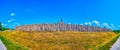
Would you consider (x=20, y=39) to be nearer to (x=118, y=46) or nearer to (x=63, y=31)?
(x=63, y=31)

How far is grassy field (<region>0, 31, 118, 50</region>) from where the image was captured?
25737 millimetres

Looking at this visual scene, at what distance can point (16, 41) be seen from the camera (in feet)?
86.9

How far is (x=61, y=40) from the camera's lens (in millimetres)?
26531

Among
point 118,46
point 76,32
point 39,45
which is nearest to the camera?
point 118,46

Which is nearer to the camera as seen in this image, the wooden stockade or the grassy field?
the grassy field

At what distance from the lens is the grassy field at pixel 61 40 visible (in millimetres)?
25737

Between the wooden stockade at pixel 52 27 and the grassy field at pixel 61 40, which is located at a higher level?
the wooden stockade at pixel 52 27

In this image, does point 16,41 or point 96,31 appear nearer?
point 16,41

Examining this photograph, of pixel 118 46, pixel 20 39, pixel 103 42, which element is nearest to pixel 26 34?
pixel 20 39

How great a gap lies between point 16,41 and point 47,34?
7.38 feet

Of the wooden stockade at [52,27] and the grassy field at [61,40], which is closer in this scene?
the grassy field at [61,40]

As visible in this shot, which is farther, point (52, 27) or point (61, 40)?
point (52, 27)

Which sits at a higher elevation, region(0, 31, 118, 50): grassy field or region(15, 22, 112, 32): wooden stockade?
region(15, 22, 112, 32): wooden stockade

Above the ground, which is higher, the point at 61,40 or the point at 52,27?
the point at 52,27
